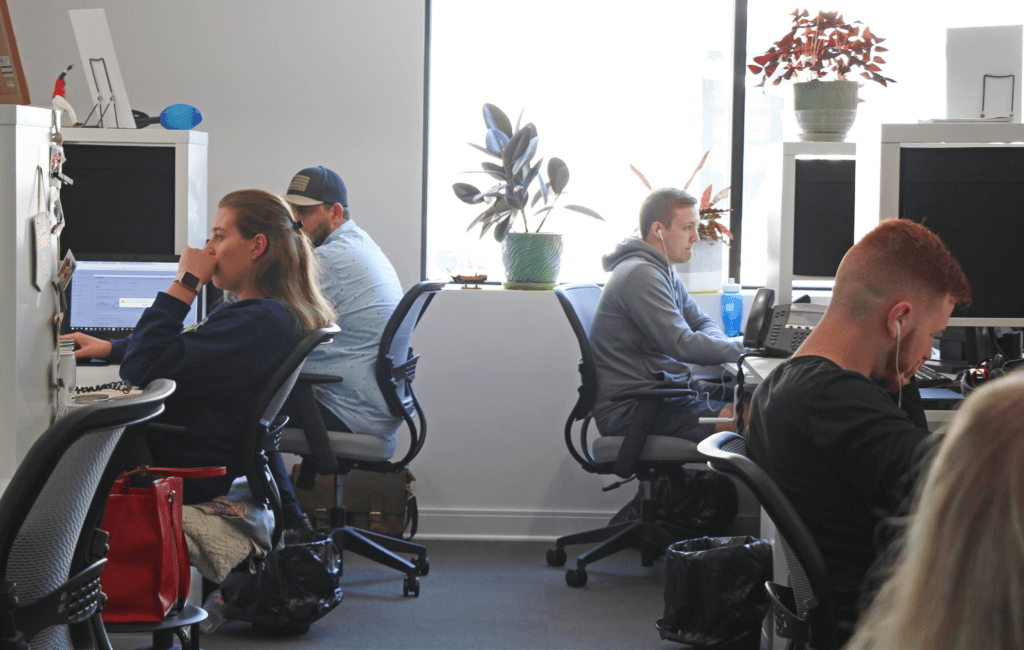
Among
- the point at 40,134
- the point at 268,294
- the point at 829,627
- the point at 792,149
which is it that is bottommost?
the point at 829,627

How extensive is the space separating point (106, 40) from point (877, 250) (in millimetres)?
2485

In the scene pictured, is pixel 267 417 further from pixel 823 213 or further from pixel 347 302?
pixel 823 213

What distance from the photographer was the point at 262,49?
3.67m

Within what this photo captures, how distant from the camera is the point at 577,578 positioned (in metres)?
3.09

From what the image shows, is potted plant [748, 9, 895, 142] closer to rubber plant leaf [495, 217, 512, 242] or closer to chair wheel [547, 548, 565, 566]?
rubber plant leaf [495, 217, 512, 242]

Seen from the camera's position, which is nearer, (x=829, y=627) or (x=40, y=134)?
(x=829, y=627)

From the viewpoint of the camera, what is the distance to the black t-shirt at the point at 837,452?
124 centimetres

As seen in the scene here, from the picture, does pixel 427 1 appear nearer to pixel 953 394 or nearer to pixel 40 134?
pixel 40 134

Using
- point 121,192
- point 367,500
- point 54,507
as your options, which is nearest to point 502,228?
point 367,500

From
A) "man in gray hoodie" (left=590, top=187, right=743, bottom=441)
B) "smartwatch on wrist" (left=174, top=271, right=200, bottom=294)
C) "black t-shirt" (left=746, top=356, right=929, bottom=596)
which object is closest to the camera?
"black t-shirt" (left=746, top=356, right=929, bottom=596)

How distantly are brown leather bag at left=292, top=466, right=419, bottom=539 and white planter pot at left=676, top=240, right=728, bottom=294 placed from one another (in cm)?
139

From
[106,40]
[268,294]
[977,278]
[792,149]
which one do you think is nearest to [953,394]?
[977,278]

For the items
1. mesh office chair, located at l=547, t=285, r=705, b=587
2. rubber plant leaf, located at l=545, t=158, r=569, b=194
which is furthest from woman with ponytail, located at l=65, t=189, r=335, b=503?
rubber plant leaf, located at l=545, t=158, r=569, b=194

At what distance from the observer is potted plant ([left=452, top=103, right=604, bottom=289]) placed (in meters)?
3.59
